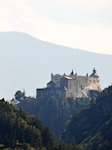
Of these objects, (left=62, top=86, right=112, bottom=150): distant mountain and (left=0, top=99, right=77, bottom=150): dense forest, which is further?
(left=62, top=86, right=112, bottom=150): distant mountain

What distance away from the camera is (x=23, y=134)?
129m

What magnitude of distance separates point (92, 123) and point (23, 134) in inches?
1559

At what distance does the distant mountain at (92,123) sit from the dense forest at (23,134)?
16226mm

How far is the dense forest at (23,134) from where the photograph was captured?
124262 millimetres

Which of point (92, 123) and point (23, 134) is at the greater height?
point (92, 123)

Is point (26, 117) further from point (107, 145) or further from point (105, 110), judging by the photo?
point (105, 110)

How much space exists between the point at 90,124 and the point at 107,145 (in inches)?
1065

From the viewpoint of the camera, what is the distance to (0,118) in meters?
134

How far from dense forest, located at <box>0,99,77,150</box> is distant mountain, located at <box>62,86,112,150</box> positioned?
16.2 meters

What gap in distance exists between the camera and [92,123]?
16575 cm

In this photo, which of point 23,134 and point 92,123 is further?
point 92,123

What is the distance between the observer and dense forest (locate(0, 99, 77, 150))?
124m

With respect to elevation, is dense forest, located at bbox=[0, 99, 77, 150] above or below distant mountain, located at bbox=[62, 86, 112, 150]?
below

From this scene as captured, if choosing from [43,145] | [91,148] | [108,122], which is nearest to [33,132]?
[43,145]
